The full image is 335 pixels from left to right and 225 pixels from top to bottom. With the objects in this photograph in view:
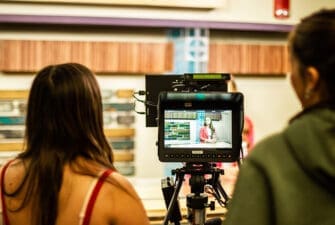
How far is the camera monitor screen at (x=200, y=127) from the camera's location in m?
1.58

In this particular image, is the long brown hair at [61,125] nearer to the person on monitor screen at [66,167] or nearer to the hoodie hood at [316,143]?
the person on monitor screen at [66,167]

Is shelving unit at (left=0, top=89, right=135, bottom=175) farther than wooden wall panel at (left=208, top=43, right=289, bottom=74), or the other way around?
wooden wall panel at (left=208, top=43, right=289, bottom=74)

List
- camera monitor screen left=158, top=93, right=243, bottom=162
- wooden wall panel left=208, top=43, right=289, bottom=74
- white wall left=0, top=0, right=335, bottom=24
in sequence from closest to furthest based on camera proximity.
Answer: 1. camera monitor screen left=158, top=93, right=243, bottom=162
2. white wall left=0, top=0, right=335, bottom=24
3. wooden wall panel left=208, top=43, right=289, bottom=74

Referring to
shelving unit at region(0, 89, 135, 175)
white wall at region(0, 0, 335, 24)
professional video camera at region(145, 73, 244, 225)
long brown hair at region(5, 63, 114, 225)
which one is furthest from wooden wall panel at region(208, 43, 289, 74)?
long brown hair at region(5, 63, 114, 225)

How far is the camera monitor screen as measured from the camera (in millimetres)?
1575

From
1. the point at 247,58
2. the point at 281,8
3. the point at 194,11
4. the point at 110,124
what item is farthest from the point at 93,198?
the point at 281,8

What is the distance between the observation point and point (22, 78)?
3342 mm

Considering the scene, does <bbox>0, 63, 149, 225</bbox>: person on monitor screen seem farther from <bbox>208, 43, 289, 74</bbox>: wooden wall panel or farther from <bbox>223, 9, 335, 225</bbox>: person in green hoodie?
<bbox>208, 43, 289, 74</bbox>: wooden wall panel

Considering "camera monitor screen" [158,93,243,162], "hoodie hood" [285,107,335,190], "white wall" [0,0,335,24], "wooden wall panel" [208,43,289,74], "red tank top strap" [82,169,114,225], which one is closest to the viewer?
"hoodie hood" [285,107,335,190]

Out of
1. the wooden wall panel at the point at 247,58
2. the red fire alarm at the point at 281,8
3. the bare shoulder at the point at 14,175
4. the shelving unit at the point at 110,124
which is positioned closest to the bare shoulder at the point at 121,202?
the bare shoulder at the point at 14,175

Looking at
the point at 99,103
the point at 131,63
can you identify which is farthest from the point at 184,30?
the point at 99,103

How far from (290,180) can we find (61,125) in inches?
21.0

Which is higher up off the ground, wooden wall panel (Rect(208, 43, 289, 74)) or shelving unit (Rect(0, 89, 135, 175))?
wooden wall panel (Rect(208, 43, 289, 74))

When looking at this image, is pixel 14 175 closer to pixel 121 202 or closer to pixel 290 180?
pixel 121 202
